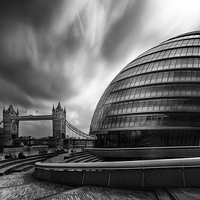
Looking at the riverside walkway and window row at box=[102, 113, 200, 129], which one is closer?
the riverside walkway

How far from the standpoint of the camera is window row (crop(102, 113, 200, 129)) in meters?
31.4

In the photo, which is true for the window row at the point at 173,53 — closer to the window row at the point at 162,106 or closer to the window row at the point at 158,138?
the window row at the point at 162,106

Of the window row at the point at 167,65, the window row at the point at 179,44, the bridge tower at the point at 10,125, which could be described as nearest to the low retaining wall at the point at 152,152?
the window row at the point at 167,65

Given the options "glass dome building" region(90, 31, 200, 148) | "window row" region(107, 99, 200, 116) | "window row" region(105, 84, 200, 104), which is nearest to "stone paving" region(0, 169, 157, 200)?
"glass dome building" region(90, 31, 200, 148)

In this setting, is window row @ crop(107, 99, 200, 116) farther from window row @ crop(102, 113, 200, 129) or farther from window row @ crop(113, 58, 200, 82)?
window row @ crop(113, 58, 200, 82)

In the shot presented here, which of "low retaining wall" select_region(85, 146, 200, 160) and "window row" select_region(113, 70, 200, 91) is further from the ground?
"window row" select_region(113, 70, 200, 91)

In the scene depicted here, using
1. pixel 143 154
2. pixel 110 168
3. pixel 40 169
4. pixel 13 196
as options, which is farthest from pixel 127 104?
pixel 13 196

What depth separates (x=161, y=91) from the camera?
34000 mm

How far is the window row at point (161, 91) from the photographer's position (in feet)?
108

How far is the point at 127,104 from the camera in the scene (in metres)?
35.8

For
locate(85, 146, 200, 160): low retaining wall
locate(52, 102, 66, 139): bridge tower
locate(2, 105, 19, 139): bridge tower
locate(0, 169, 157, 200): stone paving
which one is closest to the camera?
locate(0, 169, 157, 200): stone paving

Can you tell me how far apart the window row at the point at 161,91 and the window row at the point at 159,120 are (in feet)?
11.0

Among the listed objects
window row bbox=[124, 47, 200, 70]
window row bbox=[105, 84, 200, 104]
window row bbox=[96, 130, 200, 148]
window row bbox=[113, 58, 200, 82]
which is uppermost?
window row bbox=[124, 47, 200, 70]

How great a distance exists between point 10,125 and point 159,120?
149 metres
